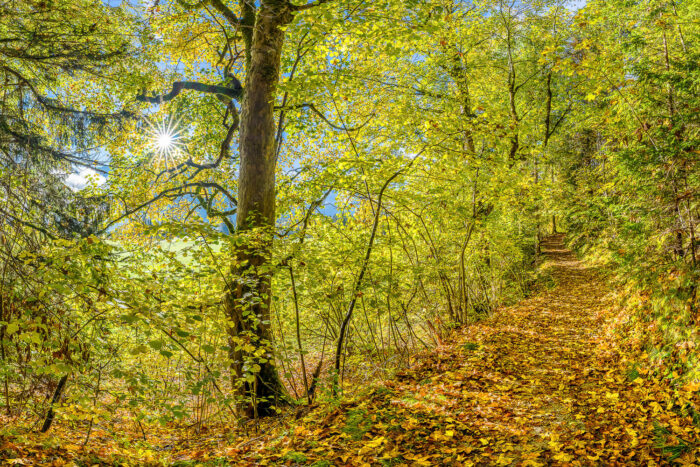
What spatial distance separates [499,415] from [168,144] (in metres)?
9.64

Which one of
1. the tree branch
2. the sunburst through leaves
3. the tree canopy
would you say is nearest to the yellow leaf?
the tree canopy

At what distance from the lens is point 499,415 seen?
3980 mm

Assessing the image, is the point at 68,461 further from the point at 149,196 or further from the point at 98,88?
the point at 98,88

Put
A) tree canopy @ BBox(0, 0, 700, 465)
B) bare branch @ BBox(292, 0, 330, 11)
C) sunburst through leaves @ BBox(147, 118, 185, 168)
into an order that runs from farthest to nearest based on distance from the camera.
Result: 1. sunburst through leaves @ BBox(147, 118, 185, 168)
2. bare branch @ BBox(292, 0, 330, 11)
3. tree canopy @ BBox(0, 0, 700, 465)

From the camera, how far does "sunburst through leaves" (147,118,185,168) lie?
9734 millimetres

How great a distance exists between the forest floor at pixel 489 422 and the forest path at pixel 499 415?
0.01 metres

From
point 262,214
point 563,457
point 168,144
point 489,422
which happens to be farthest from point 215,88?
point 563,457

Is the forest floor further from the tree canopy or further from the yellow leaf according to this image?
the tree canopy

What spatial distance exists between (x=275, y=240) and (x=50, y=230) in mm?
2890

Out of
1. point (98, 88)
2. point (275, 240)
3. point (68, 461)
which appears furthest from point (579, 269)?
point (98, 88)

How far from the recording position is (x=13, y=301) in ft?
11.6

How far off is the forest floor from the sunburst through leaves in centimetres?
733

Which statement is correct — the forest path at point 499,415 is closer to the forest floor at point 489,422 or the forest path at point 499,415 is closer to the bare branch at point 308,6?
the forest floor at point 489,422

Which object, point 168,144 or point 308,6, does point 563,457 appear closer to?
point 308,6
